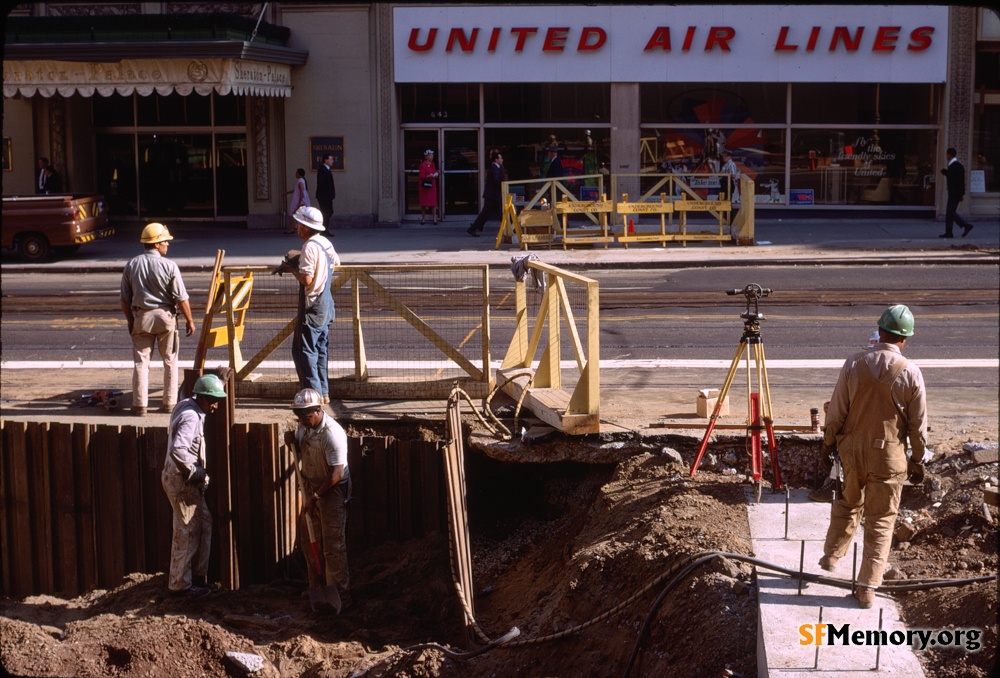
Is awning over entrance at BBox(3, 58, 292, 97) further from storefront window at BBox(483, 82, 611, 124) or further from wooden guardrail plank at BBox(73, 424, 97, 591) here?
wooden guardrail plank at BBox(73, 424, 97, 591)

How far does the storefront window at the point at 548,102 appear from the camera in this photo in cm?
2677

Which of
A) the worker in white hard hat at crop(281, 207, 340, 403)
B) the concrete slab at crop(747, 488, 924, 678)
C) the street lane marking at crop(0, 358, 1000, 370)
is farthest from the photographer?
the street lane marking at crop(0, 358, 1000, 370)

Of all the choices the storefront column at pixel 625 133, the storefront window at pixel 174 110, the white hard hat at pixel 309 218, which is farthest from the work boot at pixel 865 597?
the storefront window at pixel 174 110

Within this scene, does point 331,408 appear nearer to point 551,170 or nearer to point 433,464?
point 433,464

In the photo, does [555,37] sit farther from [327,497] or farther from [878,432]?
[878,432]

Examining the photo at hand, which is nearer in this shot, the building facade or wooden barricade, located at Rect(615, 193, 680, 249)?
wooden barricade, located at Rect(615, 193, 680, 249)

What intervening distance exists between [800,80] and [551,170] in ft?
21.0

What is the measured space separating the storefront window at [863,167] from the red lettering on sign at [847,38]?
6.88ft

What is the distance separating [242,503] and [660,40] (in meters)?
19.7

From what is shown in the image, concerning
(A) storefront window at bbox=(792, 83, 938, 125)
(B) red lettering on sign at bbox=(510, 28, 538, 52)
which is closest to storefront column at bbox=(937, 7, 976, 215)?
(A) storefront window at bbox=(792, 83, 938, 125)

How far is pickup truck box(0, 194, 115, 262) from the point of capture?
21.7 m

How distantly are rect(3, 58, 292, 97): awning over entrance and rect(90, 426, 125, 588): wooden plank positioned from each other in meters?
15.8

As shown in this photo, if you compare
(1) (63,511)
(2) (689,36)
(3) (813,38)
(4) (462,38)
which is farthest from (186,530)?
(3) (813,38)

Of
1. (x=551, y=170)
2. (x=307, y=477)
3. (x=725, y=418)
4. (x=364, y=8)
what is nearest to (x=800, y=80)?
(x=551, y=170)
